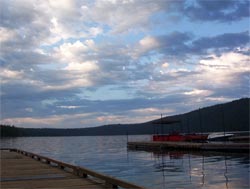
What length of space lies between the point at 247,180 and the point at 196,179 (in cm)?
257

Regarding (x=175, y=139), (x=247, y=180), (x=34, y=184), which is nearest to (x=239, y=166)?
(x=247, y=180)

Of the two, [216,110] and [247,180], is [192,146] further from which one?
[216,110]

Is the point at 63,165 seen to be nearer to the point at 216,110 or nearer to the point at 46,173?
the point at 46,173

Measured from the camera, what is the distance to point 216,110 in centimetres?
15438

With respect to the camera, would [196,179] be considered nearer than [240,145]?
Yes

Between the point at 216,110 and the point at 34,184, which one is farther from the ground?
the point at 216,110

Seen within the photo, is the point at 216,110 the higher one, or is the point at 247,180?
the point at 216,110

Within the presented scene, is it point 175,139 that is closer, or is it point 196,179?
point 196,179

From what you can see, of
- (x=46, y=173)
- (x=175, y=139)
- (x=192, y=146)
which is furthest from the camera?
(x=175, y=139)

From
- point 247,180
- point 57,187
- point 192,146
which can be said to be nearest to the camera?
point 57,187

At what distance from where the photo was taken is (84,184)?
40.9ft

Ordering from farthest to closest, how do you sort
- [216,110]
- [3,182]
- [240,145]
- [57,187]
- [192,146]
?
1. [216,110]
2. [192,146]
3. [240,145]
4. [3,182]
5. [57,187]

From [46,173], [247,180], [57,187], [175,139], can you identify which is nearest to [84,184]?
[57,187]

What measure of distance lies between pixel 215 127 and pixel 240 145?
12193 cm
